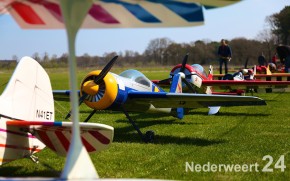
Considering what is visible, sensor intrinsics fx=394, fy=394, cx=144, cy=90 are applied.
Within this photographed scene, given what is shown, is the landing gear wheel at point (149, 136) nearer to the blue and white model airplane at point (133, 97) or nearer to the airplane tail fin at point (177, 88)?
the blue and white model airplane at point (133, 97)

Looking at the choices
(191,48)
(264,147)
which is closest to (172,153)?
(264,147)

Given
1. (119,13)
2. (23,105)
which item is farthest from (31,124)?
(119,13)

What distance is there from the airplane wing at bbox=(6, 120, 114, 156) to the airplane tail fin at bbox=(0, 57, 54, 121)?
0.91 ft

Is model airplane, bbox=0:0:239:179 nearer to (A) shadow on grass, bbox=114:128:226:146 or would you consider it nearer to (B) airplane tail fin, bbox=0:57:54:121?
(B) airplane tail fin, bbox=0:57:54:121

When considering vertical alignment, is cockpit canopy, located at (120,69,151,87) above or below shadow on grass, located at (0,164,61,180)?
above

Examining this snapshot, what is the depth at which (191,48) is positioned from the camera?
64.0m

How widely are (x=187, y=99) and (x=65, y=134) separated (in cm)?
403

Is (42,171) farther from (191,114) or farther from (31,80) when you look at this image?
(191,114)

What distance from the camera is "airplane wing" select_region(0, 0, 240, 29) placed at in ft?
7.66

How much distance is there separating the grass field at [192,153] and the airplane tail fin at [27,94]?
750 millimetres

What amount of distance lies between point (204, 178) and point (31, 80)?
219cm

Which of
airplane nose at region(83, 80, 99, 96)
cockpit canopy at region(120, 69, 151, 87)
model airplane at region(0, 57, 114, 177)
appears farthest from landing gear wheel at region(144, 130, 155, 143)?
model airplane at region(0, 57, 114, 177)

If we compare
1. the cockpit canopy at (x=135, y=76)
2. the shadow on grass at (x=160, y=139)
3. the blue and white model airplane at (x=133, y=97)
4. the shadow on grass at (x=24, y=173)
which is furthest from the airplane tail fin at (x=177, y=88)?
the shadow on grass at (x=24, y=173)

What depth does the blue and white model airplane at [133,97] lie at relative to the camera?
6.74 meters
